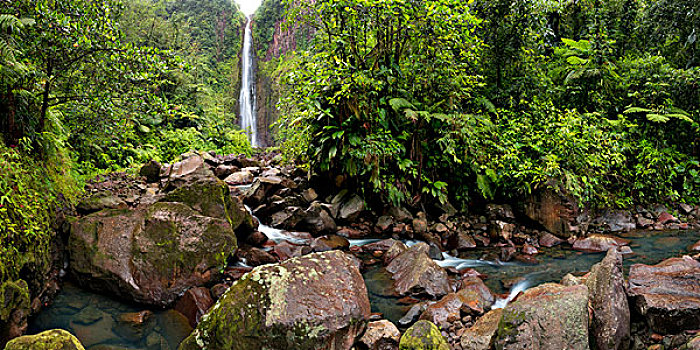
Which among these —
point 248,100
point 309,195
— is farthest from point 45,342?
point 248,100

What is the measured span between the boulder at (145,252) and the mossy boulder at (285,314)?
144cm

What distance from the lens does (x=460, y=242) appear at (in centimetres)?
747

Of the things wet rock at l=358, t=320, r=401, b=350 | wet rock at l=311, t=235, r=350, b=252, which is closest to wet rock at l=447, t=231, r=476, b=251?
wet rock at l=311, t=235, r=350, b=252

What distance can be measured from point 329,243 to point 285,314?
3812 millimetres

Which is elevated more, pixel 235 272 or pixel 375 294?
pixel 235 272

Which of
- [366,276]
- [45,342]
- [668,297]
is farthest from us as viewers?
[366,276]

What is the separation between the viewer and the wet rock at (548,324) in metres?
3.19

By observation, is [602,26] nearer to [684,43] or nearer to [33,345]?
[684,43]

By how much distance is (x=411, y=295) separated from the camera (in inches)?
198

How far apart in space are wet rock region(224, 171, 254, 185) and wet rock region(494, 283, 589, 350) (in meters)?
9.25

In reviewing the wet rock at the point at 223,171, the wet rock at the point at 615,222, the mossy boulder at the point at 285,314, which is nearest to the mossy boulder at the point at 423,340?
the mossy boulder at the point at 285,314

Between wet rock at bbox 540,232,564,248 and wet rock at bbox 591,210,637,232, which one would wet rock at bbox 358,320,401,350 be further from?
wet rock at bbox 591,210,637,232

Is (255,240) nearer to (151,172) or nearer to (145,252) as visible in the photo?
(145,252)

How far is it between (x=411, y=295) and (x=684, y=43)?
10287mm
